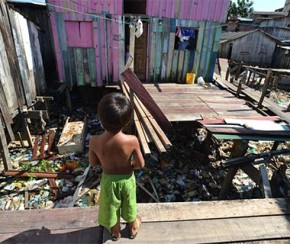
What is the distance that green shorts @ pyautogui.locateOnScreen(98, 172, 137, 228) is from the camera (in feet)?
6.73

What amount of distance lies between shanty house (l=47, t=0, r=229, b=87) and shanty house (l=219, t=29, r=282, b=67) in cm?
1320

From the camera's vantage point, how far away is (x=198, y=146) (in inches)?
279

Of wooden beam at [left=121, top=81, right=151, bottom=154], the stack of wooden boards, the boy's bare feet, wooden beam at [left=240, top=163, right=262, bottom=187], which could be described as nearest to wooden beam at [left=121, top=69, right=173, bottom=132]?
the stack of wooden boards

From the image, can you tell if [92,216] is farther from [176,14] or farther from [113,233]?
[176,14]

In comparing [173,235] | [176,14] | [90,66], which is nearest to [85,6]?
[90,66]

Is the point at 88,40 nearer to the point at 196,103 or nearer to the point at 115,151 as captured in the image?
the point at 196,103

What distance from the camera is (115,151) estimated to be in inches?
77.2

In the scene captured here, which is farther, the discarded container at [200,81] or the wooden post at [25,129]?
the discarded container at [200,81]

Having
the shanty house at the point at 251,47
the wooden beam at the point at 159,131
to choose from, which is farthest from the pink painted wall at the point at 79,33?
the shanty house at the point at 251,47

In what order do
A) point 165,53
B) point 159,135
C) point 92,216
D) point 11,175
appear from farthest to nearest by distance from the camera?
1. point 165,53
2. point 11,175
3. point 159,135
4. point 92,216

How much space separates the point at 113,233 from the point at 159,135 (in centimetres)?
227

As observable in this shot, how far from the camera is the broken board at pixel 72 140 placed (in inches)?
247

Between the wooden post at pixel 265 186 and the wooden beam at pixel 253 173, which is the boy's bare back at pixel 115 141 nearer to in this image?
the wooden post at pixel 265 186

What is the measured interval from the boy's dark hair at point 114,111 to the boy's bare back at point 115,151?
0.36ft
